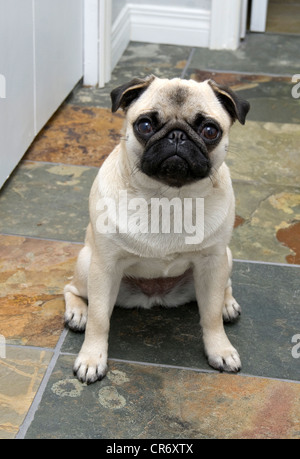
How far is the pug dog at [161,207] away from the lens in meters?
1.71

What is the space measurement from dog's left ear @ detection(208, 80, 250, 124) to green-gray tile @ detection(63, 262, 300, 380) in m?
0.64

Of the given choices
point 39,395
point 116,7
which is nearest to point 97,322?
point 39,395

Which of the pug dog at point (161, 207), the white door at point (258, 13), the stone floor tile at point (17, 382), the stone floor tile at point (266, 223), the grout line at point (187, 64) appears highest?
the pug dog at point (161, 207)

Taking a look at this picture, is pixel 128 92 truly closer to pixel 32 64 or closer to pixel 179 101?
pixel 179 101

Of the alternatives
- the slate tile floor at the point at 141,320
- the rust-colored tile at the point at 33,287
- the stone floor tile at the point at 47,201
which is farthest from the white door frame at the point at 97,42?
the rust-colored tile at the point at 33,287

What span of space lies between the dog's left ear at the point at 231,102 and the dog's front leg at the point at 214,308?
0.36m

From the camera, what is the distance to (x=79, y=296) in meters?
2.12

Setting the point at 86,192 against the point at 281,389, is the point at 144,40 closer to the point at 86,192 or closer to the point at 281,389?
the point at 86,192

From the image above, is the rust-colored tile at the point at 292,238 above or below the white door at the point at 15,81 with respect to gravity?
below

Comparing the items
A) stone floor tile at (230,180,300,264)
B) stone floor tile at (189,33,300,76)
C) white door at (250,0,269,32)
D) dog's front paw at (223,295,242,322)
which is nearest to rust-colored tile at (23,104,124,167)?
stone floor tile at (230,180,300,264)

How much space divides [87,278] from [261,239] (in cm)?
79

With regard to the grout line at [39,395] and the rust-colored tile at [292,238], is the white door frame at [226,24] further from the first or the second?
the grout line at [39,395]

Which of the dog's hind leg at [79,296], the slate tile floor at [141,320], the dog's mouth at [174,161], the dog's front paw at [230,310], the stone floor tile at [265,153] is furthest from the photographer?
the stone floor tile at [265,153]

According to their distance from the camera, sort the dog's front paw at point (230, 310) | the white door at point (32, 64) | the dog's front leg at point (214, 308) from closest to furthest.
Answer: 1. the dog's front leg at point (214, 308)
2. the dog's front paw at point (230, 310)
3. the white door at point (32, 64)
